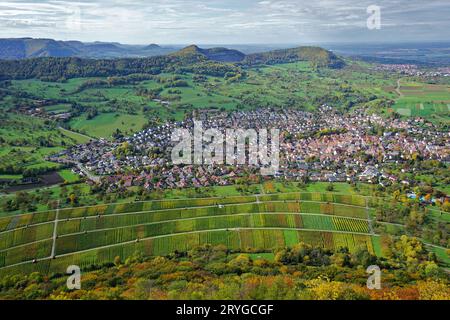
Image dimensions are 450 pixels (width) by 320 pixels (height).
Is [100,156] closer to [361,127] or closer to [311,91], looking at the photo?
[361,127]

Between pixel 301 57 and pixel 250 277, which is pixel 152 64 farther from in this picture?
pixel 250 277

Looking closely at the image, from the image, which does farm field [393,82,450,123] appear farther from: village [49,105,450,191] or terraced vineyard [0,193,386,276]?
terraced vineyard [0,193,386,276]

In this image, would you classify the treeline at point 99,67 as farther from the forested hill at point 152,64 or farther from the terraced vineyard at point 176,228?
the terraced vineyard at point 176,228

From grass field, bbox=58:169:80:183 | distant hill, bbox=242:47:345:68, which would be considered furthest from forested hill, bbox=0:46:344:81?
grass field, bbox=58:169:80:183

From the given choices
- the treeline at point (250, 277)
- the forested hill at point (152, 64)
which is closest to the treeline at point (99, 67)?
the forested hill at point (152, 64)

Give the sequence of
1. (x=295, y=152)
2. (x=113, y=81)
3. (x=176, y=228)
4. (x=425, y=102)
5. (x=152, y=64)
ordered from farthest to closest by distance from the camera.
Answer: (x=152, y=64) < (x=113, y=81) < (x=425, y=102) < (x=295, y=152) < (x=176, y=228)

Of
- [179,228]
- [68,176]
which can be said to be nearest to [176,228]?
[179,228]
